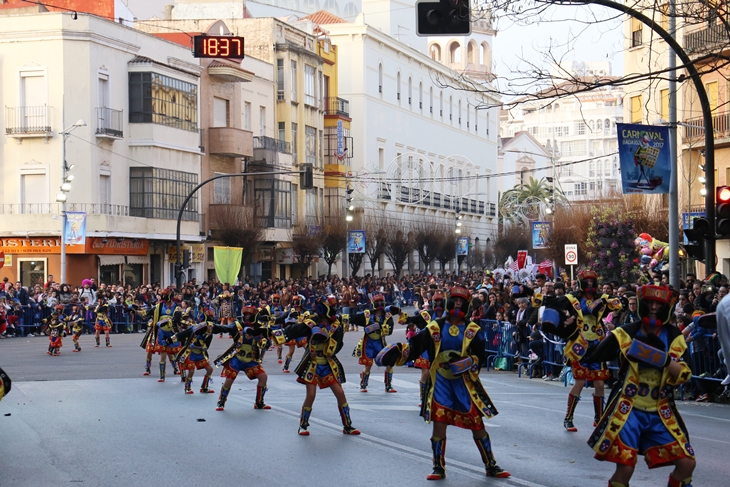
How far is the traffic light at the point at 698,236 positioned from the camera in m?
16.3

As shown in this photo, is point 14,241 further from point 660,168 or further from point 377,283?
point 660,168

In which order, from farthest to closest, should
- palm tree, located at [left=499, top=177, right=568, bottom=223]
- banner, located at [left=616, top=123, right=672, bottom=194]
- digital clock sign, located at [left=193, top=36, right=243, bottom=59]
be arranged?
palm tree, located at [left=499, top=177, right=568, bottom=223] < digital clock sign, located at [left=193, top=36, right=243, bottom=59] < banner, located at [left=616, top=123, right=672, bottom=194]

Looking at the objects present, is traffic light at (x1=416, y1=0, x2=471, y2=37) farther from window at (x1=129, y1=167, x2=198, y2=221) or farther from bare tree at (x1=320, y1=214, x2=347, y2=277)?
bare tree at (x1=320, y1=214, x2=347, y2=277)

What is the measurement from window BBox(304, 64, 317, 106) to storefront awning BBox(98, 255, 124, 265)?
21.0 m

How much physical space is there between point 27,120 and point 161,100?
601 cm

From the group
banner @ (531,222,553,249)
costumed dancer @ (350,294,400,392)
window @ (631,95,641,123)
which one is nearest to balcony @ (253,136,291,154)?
banner @ (531,222,553,249)

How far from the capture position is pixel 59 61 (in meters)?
42.7

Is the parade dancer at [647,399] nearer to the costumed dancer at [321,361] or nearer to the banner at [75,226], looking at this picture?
the costumed dancer at [321,361]

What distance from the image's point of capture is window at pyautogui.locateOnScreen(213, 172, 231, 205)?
52.5 m

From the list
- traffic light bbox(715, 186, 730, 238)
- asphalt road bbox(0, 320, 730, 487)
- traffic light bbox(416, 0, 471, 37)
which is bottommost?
asphalt road bbox(0, 320, 730, 487)

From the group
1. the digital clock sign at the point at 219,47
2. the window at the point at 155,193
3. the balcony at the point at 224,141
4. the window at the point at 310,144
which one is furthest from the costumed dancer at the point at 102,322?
the window at the point at 310,144

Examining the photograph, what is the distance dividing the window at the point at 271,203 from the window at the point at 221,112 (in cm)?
386

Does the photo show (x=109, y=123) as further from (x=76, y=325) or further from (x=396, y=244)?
(x=396, y=244)

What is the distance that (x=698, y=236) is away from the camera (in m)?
16.6
